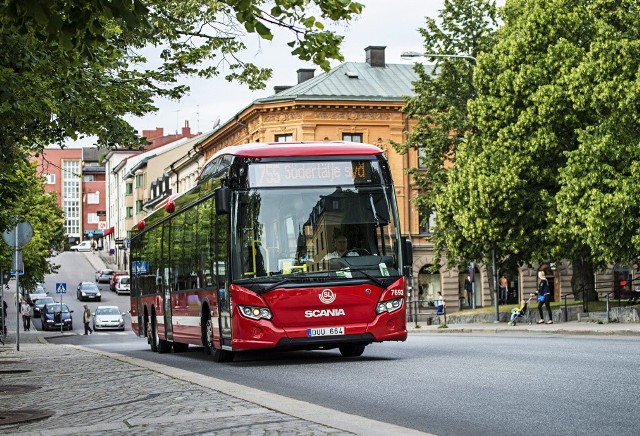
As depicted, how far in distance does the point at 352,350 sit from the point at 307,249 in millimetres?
3175

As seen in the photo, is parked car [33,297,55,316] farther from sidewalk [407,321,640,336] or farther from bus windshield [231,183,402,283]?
bus windshield [231,183,402,283]

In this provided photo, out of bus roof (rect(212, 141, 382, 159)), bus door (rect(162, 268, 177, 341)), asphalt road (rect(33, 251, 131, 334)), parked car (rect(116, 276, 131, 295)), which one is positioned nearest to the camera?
bus roof (rect(212, 141, 382, 159))

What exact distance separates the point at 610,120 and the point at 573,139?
3560mm

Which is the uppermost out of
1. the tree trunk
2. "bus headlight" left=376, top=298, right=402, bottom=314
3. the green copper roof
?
the green copper roof

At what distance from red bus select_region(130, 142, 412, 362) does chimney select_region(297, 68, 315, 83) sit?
63.5 metres

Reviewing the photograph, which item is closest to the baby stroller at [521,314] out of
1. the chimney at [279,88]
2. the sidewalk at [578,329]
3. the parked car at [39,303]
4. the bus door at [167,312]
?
the sidewalk at [578,329]

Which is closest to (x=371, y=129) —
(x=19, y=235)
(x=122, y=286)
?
(x=122, y=286)

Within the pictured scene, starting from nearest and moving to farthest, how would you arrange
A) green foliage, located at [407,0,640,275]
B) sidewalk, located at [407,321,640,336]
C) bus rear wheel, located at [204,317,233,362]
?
1. bus rear wheel, located at [204,317,233,362]
2. sidewalk, located at [407,321,640,336]
3. green foliage, located at [407,0,640,275]

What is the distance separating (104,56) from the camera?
18.1 metres

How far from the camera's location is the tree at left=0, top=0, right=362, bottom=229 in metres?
9.70

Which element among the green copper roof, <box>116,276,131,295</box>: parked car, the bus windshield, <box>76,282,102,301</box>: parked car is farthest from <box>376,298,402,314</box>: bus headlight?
<box>116,276,131,295</box>: parked car

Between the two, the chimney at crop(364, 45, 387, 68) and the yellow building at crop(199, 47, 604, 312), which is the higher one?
the chimney at crop(364, 45, 387, 68)

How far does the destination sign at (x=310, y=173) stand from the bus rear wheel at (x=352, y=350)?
3252 mm

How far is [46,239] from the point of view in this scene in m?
70.3
